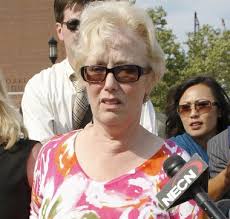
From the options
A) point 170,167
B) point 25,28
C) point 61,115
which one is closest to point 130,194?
point 170,167

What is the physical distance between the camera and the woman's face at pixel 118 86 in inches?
95.5

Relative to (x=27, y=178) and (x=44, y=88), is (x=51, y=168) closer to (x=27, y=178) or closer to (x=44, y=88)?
(x=27, y=178)

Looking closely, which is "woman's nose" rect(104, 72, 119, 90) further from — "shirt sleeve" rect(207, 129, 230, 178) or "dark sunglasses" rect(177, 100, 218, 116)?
"dark sunglasses" rect(177, 100, 218, 116)

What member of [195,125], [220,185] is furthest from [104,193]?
[195,125]

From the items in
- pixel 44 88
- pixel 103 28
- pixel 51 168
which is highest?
pixel 103 28

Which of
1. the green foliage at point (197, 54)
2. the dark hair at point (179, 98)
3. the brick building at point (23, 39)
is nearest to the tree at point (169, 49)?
the green foliage at point (197, 54)

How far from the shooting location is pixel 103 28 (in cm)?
253

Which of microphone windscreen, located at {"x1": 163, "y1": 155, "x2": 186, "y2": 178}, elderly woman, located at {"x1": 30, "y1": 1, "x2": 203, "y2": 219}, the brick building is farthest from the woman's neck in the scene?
the brick building

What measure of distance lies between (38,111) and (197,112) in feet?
4.63

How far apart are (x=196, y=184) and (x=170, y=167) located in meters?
0.17

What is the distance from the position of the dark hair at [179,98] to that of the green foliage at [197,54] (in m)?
28.8

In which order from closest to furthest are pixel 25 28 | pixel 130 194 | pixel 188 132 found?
pixel 130 194
pixel 188 132
pixel 25 28

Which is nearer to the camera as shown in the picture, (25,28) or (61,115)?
(61,115)

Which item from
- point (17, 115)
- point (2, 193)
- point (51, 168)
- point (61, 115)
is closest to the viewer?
point (51, 168)
